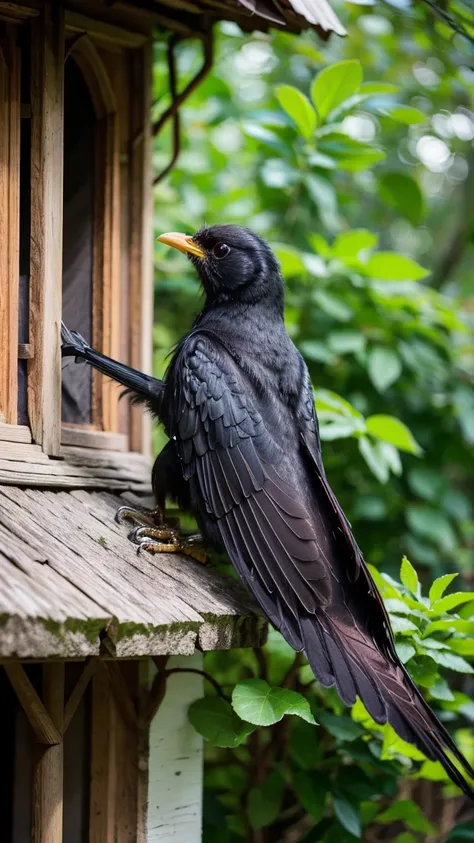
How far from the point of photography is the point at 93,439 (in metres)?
3.83

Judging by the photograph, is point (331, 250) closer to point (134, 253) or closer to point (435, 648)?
point (134, 253)

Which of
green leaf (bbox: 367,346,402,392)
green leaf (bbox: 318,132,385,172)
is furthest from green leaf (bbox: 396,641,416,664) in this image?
green leaf (bbox: 318,132,385,172)

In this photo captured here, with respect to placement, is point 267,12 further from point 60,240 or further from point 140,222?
point 60,240

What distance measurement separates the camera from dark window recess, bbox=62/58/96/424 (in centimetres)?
399

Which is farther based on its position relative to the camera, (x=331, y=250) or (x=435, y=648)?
(x=331, y=250)

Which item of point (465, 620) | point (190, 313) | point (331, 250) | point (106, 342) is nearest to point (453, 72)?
point (331, 250)

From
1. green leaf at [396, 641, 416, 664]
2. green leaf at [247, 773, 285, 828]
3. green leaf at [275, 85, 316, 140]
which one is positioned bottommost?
green leaf at [247, 773, 285, 828]

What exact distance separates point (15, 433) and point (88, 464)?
1.16 feet

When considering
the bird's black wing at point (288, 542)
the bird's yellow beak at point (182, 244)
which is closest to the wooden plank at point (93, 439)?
the bird's black wing at point (288, 542)

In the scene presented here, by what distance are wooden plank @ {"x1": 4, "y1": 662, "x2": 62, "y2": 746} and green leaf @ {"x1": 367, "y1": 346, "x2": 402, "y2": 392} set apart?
9.40 feet

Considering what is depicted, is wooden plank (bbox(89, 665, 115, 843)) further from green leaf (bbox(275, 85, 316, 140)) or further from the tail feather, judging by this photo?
green leaf (bbox(275, 85, 316, 140))

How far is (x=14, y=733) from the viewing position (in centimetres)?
420

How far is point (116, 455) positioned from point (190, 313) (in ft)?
9.48

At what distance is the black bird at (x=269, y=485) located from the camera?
10.1ft
